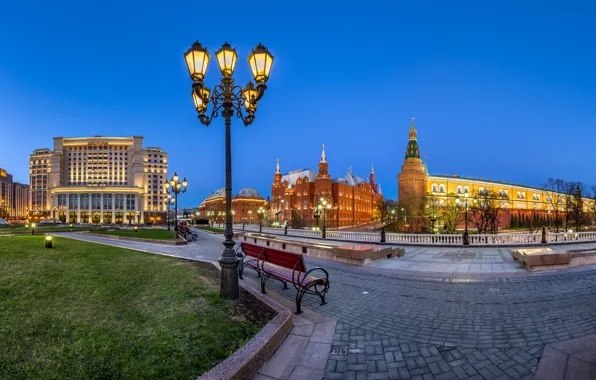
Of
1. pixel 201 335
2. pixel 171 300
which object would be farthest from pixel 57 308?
pixel 201 335

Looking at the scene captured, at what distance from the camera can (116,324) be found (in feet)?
16.5

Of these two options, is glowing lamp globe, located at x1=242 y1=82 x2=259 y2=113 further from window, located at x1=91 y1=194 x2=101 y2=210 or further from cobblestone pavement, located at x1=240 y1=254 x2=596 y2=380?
window, located at x1=91 y1=194 x2=101 y2=210

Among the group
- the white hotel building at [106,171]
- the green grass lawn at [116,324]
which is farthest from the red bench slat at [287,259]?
the white hotel building at [106,171]

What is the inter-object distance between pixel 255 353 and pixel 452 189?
12322cm

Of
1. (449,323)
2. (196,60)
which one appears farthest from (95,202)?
(449,323)

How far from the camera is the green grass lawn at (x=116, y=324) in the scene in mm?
3609

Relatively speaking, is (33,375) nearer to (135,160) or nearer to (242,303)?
(242,303)

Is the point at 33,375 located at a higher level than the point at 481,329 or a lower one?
higher

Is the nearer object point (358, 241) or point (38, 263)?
point (38, 263)

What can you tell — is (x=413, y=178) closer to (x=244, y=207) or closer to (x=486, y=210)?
(x=486, y=210)

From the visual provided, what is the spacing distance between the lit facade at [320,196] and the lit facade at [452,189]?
15199 millimetres

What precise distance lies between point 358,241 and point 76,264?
62.5 ft

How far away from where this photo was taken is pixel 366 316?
5.98 m

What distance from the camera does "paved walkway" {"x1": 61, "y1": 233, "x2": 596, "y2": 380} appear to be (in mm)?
4039
